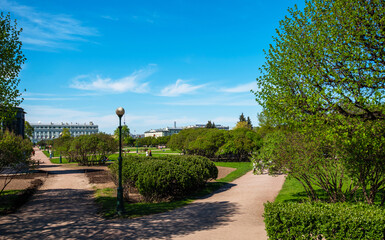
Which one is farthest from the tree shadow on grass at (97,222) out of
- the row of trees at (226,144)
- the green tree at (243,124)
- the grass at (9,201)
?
the green tree at (243,124)

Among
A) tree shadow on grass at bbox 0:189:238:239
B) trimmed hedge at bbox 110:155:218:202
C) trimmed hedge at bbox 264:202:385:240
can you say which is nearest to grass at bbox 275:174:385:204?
tree shadow on grass at bbox 0:189:238:239

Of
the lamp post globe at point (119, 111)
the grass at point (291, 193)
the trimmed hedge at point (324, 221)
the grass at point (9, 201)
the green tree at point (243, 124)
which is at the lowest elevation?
the grass at point (291, 193)

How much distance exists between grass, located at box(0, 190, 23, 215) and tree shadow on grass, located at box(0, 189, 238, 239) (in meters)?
0.56

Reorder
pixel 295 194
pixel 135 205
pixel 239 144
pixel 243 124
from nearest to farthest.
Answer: pixel 135 205, pixel 295 194, pixel 239 144, pixel 243 124

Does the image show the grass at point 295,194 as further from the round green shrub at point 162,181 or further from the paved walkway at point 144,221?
the round green shrub at point 162,181

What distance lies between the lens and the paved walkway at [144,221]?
8062 millimetres

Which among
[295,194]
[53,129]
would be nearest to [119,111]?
[295,194]

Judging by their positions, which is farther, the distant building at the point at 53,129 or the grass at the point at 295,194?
the distant building at the point at 53,129

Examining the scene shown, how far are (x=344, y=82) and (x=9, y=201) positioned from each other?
49.7 ft

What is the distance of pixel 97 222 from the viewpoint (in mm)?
9469

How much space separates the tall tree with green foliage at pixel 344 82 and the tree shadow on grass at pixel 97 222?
15.0 feet

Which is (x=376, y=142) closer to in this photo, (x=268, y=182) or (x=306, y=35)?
(x=306, y=35)

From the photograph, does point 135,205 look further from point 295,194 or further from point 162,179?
point 295,194

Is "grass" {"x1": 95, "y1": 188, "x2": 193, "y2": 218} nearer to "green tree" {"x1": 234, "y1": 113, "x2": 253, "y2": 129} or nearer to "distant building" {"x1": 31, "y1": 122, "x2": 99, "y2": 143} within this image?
"green tree" {"x1": 234, "y1": 113, "x2": 253, "y2": 129}
